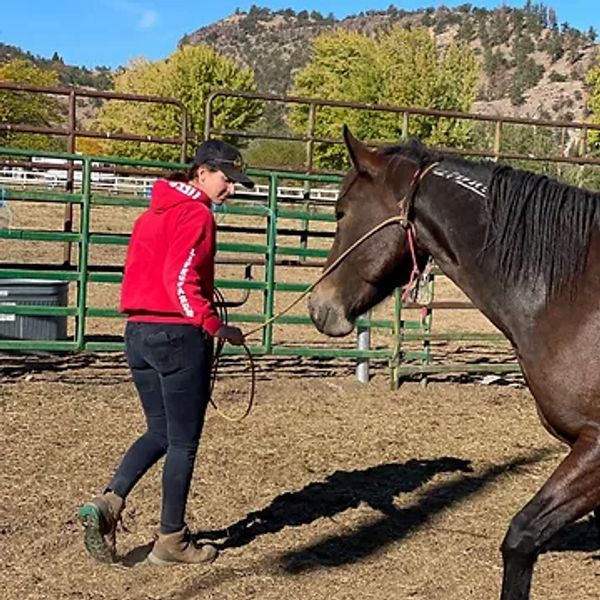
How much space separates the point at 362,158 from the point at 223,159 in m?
0.69

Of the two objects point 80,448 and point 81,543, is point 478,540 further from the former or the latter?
point 80,448

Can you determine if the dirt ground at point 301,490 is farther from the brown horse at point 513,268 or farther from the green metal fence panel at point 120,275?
the brown horse at point 513,268

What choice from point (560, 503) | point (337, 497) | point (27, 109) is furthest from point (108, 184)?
point (560, 503)

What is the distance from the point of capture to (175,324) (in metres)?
4.32

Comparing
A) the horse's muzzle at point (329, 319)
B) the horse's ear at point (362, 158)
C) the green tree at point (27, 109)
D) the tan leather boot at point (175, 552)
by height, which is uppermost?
the green tree at point (27, 109)

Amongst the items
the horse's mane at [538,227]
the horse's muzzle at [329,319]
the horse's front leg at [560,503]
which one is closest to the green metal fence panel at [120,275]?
the horse's muzzle at [329,319]

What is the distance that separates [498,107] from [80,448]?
107m

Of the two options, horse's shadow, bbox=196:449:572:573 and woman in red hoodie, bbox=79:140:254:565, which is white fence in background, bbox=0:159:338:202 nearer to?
woman in red hoodie, bbox=79:140:254:565

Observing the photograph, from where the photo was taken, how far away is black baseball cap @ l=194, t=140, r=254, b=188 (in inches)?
171

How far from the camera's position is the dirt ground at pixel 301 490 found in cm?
439

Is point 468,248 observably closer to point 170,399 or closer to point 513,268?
point 513,268

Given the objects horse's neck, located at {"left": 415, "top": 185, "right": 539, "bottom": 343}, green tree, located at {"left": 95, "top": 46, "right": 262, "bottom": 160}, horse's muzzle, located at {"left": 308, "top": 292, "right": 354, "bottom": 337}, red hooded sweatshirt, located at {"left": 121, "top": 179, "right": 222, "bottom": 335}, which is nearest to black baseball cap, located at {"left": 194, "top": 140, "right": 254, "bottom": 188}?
red hooded sweatshirt, located at {"left": 121, "top": 179, "right": 222, "bottom": 335}

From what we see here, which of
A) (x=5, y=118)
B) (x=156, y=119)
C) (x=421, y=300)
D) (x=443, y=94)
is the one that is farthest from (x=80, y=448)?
(x=443, y=94)

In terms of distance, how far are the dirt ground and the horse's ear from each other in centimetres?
181
